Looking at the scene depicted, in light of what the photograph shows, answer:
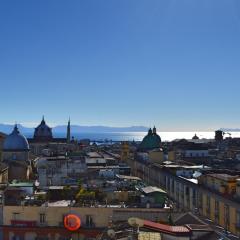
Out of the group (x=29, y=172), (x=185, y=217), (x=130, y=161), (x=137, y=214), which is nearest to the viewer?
→ (x=185, y=217)

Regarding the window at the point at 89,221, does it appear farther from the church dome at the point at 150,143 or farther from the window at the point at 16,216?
the church dome at the point at 150,143

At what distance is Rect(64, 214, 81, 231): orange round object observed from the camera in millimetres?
38906

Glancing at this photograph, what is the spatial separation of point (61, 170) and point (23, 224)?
30.7m

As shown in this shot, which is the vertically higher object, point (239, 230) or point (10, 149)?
point (10, 149)

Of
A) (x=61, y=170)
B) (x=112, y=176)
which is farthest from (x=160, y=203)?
(x=61, y=170)

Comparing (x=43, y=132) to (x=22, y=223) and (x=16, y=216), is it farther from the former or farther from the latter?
(x=22, y=223)

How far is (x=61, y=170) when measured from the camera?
232 ft

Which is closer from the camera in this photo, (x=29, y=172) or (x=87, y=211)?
(x=87, y=211)

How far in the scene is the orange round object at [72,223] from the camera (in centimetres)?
3891

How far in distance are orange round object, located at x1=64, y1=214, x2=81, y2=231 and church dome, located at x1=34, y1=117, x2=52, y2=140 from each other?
4761 inches

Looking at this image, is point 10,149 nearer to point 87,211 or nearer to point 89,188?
point 89,188

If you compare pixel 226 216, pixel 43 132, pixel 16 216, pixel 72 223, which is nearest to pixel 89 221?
pixel 72 223

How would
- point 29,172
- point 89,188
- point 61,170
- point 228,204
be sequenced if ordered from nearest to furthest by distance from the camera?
point 228,204 → point 89,188 → point 61,170 → point 29,172

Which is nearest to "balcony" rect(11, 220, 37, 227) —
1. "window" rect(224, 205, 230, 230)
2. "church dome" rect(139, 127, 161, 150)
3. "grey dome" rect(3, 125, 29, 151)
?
"window" rect(224, 205, 230, 230)
